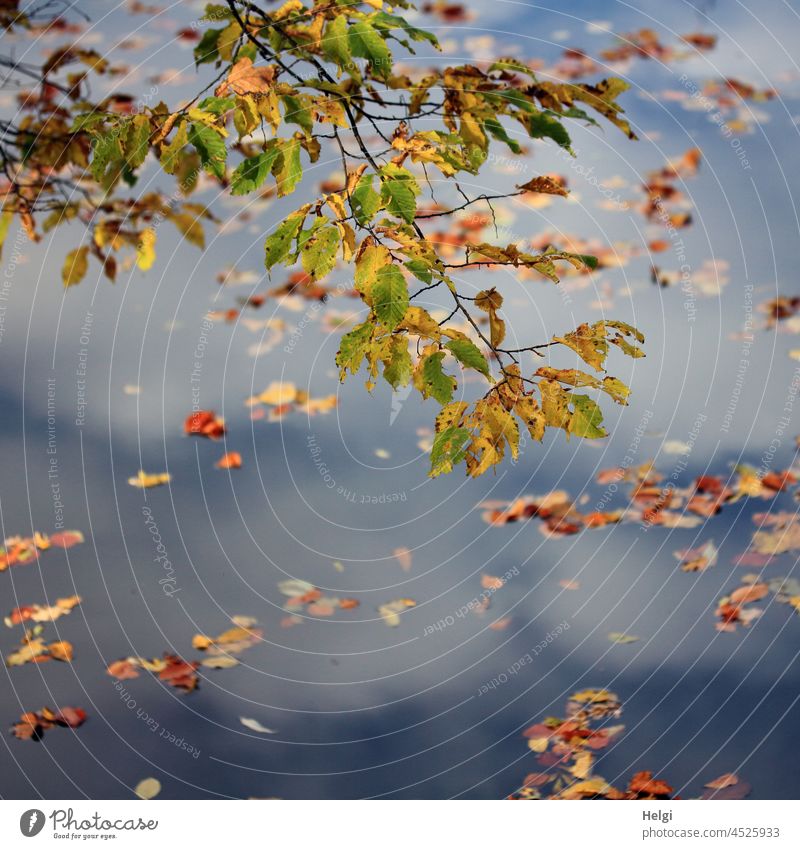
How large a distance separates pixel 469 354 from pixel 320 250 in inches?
16.3

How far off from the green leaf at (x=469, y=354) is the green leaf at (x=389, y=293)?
0.17 meters

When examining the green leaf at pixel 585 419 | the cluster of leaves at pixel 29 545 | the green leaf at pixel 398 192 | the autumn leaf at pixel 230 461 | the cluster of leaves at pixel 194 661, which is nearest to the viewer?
the green leaf at pixel 398 192

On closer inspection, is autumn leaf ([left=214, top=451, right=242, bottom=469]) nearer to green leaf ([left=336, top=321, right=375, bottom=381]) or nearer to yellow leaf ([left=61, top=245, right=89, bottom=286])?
yellow leaf ([left=61, top=245, right=89, bottom=286])

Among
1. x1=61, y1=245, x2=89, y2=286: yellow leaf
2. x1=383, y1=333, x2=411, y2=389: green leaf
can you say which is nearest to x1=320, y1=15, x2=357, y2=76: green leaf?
x1=383, y1=333, x2=411, y2=389: green leaf

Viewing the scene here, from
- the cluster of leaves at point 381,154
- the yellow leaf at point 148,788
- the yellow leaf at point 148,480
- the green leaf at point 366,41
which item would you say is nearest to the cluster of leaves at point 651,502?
the cluster of leaves at point 381,154

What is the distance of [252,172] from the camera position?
1.95 m

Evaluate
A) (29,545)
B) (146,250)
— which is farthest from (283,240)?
(29,545)

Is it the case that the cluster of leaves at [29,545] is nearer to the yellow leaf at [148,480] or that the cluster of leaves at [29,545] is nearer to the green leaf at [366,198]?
the yellow leaf at [148,480]

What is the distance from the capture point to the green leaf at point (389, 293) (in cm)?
181

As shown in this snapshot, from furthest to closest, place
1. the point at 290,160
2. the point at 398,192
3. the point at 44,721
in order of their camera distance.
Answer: the point at 44,721 < the point at 290,160 < the point at 398,192

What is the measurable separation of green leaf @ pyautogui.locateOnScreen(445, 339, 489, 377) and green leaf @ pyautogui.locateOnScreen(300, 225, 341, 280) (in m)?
0.34

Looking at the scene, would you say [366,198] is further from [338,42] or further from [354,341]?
[338,42]

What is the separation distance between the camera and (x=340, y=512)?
9.19 feet

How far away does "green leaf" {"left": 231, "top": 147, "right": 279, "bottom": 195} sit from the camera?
75.0 inches
